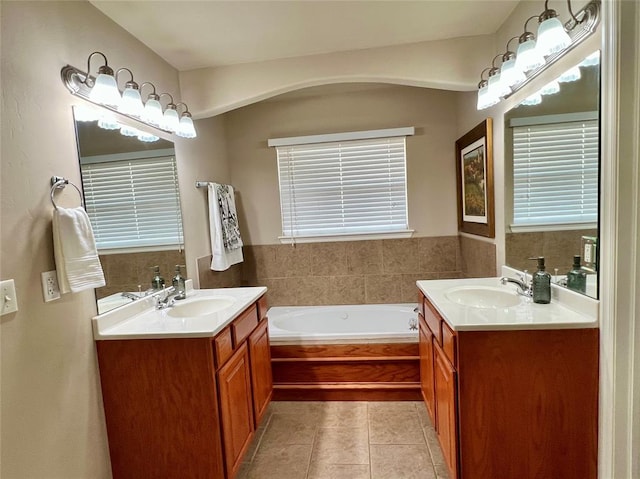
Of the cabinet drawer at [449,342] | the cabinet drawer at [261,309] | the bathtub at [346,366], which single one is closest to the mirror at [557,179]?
the cabinet drawer at [449,342]

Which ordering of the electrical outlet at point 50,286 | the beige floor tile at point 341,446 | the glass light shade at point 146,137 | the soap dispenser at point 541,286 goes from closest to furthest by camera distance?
the electrical outlet at point 50,286 → the soap dispenser at point 541,286 → the beige floor tile at point 341,446 → the glass light shade at point 146,137

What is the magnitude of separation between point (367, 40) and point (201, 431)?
2.37 meters

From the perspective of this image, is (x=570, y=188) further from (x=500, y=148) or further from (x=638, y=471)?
(x=638, y=471)

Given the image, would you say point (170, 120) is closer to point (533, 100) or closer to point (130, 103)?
point (130, 103)

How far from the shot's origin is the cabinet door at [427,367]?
5.68ft

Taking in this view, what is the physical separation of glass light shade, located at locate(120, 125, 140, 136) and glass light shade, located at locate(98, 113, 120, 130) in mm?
37

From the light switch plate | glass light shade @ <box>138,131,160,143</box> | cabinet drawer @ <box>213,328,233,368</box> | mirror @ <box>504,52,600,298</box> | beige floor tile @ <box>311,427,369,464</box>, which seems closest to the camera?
the light switch plate

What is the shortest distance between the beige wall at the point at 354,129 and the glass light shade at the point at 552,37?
159cm

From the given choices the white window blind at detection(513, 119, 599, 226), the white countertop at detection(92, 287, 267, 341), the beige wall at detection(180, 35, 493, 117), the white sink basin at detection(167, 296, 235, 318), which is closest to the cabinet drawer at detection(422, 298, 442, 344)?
the white window blind at detection(513, 119, 599, 226)

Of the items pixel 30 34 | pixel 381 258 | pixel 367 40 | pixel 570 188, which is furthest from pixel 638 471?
pixel 30 34

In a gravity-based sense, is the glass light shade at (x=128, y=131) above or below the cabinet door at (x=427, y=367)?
above

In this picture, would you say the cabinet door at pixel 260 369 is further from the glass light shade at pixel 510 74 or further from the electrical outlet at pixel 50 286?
the glass light shade at pixel 510 74

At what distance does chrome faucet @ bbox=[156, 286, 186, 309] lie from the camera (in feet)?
6.03

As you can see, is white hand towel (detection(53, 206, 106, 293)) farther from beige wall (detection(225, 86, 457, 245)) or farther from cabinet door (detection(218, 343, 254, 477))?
beige wall (detection(225, 86, 457, 245))
